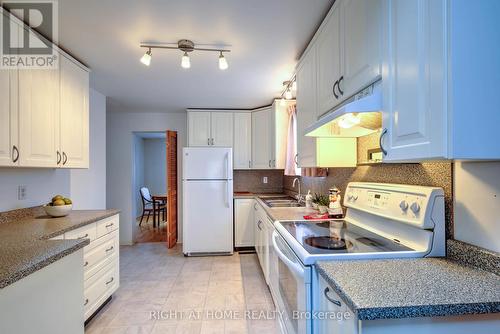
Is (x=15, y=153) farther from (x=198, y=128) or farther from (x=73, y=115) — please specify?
(x=198, y=128)

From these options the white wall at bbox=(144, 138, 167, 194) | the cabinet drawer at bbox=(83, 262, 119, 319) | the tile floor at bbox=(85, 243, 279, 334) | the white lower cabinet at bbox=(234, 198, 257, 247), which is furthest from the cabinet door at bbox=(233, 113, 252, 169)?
the white wall at bbox=(144, 138, 167, 194)

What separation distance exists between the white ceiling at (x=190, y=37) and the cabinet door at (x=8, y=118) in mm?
514

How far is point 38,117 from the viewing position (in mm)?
1899

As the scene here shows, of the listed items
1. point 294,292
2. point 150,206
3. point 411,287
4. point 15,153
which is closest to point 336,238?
point 294,292

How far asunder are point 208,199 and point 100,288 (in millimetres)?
1860

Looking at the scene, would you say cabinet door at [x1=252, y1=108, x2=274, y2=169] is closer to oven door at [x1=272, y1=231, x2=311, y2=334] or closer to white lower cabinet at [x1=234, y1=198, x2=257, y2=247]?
white lower cabinet at [x1=234, y1=198, x2=257, y2=247]

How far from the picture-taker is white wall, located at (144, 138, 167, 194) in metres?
7.72

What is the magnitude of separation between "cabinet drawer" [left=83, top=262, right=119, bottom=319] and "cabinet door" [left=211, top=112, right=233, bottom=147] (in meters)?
2.33

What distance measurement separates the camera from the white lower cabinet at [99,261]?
1.98 m

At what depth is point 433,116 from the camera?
0.81m

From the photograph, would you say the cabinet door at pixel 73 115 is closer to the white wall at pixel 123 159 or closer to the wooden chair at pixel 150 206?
the white wall at pixel 123 159

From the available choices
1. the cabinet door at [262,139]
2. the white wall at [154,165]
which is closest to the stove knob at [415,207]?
the cabinet door at [262,139]

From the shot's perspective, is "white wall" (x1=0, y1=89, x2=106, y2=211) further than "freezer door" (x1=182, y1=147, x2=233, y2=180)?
No

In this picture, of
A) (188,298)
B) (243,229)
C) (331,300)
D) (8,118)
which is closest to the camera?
(331,300)
